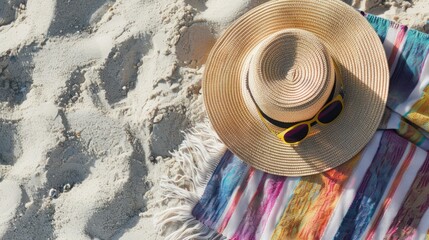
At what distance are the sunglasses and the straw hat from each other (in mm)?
27

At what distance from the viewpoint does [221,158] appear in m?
1.90

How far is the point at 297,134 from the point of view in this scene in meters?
1.73

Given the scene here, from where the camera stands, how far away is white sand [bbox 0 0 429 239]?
1.94m

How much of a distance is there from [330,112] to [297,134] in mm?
117

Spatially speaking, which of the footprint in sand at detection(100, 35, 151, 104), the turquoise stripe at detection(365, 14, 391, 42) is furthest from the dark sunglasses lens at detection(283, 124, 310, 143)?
→ the footprint in sand at detection(100, 35, 151, 104)

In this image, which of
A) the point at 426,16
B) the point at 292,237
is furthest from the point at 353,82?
the point at 292,237

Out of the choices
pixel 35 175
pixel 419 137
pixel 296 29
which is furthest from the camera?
pixel 35 175

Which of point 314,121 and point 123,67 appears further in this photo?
point 123,67

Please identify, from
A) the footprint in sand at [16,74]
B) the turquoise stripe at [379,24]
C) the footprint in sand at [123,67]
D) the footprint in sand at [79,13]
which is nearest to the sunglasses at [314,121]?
the turquoise stripe at [379,24]

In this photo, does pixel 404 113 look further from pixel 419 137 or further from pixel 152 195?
pixel 152 195

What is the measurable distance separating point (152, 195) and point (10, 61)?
69 cm

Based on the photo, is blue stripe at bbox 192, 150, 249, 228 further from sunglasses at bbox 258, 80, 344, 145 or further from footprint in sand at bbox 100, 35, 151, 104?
footprint in sand at bbox 100, 35, 151, 104

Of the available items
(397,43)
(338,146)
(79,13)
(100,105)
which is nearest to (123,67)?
(100,105)

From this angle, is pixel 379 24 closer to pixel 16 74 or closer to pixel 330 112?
pixel 330 112
